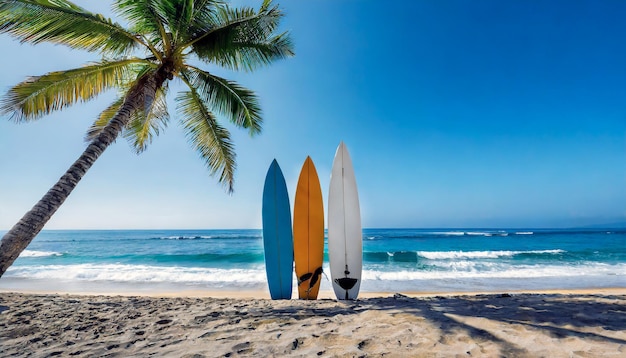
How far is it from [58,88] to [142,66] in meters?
1.44

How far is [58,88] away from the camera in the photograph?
4.29 meters

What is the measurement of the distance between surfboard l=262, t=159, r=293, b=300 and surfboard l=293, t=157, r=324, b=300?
151 millimetres

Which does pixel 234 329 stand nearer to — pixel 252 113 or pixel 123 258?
pixel 252 113

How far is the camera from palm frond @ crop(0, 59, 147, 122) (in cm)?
405

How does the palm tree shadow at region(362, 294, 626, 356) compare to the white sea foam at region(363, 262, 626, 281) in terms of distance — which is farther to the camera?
the white sea foam at region(363, 262, 626, 281)

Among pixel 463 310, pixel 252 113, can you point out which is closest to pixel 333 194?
pixel 252 113

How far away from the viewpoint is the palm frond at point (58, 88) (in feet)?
13.3

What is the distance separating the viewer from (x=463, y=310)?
10.8 ft

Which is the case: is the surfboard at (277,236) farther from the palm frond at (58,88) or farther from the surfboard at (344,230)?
the palm frond at (58,88)

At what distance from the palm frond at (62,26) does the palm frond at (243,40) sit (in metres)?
1.05

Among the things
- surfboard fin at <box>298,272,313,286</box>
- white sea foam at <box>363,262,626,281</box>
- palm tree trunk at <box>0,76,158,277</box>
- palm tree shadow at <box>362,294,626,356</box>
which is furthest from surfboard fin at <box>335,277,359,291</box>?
palm tree trunk at <box>0,76,158,277</box>

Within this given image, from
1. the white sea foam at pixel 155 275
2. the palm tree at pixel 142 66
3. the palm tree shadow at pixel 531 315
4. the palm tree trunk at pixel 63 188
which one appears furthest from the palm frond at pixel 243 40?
the white sea foam at pixel 155 275

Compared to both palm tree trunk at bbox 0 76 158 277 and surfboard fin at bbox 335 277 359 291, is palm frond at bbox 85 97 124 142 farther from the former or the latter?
surfboard fin at bbox 335 277 359 291

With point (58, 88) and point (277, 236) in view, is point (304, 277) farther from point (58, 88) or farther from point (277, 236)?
point (58, 88)
